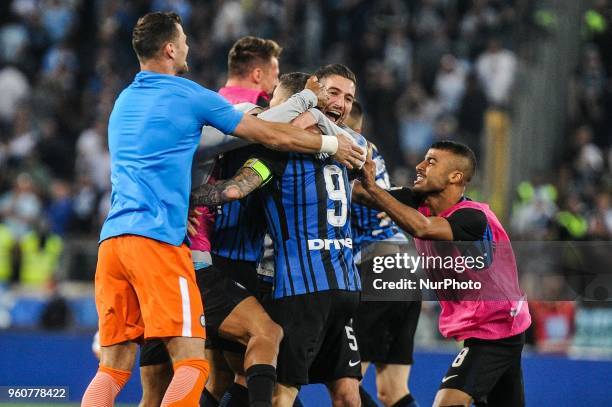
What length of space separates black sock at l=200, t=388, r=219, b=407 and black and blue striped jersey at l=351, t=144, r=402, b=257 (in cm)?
146

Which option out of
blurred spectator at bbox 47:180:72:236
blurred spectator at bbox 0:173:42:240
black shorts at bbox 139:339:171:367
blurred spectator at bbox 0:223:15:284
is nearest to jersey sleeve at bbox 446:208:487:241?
black shorts at bbox 139:339:171:367

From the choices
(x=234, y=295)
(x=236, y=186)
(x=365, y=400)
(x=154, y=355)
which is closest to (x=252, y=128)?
(x=236, y=186)

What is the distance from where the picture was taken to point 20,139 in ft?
49.6

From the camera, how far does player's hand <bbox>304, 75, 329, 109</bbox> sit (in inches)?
248

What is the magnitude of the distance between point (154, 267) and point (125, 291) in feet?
0.84

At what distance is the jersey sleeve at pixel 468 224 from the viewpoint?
21.0 ft

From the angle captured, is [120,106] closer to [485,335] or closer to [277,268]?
[277,268]

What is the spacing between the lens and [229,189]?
19.1ft

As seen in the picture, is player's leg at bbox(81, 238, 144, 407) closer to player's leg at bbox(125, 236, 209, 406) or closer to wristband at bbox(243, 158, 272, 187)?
player's leg at bbox(125, 236, 209, 406)

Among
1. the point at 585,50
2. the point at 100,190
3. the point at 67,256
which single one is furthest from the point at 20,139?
the point at 585,50

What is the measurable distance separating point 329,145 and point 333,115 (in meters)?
0.79

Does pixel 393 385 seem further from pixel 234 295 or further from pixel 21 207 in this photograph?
pixel 21 207

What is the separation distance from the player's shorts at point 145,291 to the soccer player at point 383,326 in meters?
2.07

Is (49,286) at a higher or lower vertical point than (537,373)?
higher
